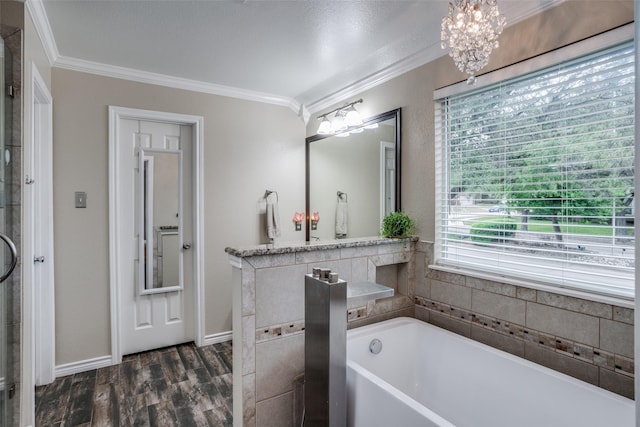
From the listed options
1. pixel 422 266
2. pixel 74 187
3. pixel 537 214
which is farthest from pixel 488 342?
pixel 74 187

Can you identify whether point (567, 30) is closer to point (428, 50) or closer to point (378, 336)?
point (428, 50)

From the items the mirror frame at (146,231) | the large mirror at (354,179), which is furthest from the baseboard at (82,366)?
the large mirror at (354,179)

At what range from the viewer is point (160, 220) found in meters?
3.07

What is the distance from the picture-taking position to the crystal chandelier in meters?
1.44

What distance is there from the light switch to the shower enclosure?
0.96 metres

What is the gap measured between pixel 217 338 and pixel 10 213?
2.02 meters

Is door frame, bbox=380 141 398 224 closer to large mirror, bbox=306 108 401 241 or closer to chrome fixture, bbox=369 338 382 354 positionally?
large mirror, bbox=306 108 401 241

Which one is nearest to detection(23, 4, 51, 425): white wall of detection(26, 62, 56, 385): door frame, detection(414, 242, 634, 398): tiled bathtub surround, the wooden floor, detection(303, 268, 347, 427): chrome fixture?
the wooden floor

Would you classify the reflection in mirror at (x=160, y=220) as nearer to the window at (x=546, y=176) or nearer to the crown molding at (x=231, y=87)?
the crown molding at (x=231, y=87)

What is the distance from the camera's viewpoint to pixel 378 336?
2.06 m

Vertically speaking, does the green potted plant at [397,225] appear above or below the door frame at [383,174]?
below

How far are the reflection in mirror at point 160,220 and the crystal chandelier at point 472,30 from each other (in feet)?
8.28

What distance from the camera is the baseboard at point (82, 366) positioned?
263cm

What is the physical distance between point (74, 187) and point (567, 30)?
334 cm
